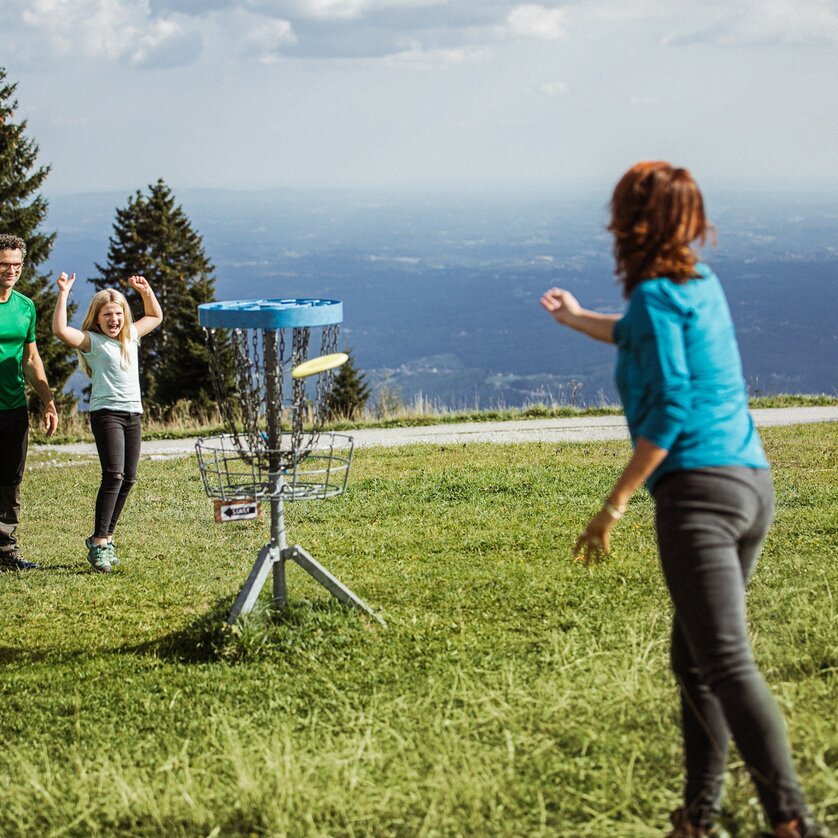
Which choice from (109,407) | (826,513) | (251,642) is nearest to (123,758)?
(251,642)

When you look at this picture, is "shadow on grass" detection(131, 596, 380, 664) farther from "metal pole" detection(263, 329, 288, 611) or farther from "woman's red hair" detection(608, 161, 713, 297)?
"woman's red hair" detection(608, 161, 713, 297)

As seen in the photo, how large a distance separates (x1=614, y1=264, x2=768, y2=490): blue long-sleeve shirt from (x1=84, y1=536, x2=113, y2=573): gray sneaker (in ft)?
18.2

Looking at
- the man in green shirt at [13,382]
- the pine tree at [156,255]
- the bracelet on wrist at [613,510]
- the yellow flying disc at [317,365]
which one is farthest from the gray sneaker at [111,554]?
the pine tree at [156,255]

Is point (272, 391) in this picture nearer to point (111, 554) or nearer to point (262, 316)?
point (262, 316)

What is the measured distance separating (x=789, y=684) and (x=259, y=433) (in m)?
2.85

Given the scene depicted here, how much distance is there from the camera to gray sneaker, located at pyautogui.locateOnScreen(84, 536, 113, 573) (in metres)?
7.51

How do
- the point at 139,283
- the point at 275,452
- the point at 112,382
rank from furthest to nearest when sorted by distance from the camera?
1. the point at 112,382
2. the point at 139,283
3. the point at 275,452

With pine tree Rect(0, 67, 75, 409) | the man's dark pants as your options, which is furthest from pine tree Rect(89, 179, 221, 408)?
the man's dark pants

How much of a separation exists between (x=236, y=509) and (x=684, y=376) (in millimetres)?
3078

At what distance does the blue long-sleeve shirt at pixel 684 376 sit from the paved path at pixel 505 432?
13.1m

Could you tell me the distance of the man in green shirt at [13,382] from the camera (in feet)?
23.9

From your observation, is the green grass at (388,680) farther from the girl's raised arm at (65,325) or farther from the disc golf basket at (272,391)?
the girl's raised arm at (65,325)

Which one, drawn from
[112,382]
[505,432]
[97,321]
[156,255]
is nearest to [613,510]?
[112,382]

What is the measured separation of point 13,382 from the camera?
7340mm
